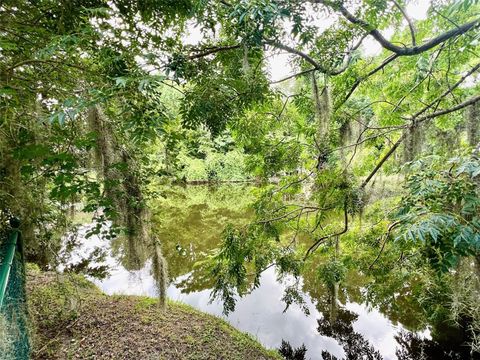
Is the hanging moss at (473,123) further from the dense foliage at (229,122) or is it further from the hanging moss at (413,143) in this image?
the hanging moss at (413,143)

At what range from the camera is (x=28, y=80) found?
5.24 ft

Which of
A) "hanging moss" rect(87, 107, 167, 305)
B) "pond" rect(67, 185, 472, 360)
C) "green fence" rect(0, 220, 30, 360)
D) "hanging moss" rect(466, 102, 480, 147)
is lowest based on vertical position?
"pond" rect(67, 185, 472, 360)

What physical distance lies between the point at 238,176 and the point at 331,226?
13.9m

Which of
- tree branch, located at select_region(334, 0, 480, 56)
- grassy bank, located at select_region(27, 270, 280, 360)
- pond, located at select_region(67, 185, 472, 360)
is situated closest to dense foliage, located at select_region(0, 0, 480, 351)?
tree branch, located at select_region(334, 0, 480, 56)

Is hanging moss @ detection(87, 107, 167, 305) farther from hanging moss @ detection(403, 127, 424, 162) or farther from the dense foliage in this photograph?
hanging moss @ detection(403, 127, 424, 162)

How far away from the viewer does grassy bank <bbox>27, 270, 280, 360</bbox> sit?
2.79 metres

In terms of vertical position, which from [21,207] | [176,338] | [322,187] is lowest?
[176,338]

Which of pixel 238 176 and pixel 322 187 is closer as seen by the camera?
pixel 322 187

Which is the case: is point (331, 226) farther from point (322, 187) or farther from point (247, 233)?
point (247, 233)

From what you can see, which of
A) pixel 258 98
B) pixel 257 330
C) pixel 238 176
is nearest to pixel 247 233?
pixel 258 98

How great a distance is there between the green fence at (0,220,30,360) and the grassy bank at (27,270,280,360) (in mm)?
1060

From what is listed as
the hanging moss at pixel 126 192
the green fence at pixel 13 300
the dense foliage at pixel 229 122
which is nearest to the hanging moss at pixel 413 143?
the dense foliage at pixel 229 122

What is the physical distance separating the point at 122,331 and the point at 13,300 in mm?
2045

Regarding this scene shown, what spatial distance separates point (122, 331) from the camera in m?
3.11
